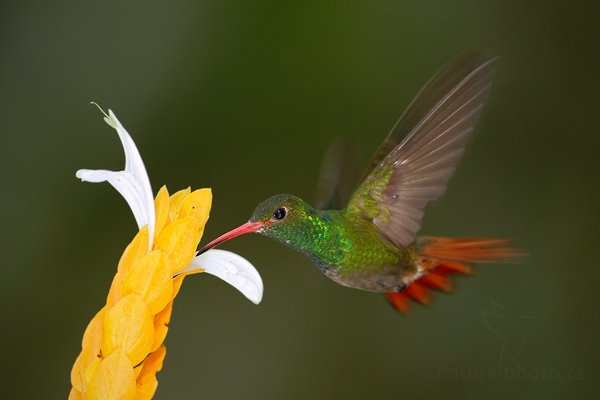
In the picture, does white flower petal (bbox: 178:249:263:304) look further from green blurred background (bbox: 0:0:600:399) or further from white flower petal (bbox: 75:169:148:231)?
green blurred background (bbox: 0:0:600:399)

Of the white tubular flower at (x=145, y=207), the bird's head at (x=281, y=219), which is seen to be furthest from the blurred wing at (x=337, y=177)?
the white tubular flower at (x=145, y=207)

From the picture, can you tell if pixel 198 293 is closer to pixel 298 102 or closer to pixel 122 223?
pixel 122 223

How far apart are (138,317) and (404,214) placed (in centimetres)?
46

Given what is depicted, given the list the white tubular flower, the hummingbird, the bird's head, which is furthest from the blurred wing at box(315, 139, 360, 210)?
the white tubular flower

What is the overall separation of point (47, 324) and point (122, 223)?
0.86 feet

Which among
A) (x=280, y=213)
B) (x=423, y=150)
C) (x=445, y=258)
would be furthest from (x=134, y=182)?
(x=445, y=258)

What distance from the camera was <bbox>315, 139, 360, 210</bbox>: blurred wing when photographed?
1.09 metres

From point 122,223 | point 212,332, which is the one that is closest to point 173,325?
A: point 212,332

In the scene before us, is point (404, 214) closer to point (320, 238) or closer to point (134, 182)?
point (320, 238)

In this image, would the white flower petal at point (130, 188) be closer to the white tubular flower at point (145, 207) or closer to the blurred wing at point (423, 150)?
A: the white tubular flower at point (145, 207)

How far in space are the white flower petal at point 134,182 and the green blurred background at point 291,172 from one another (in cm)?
105

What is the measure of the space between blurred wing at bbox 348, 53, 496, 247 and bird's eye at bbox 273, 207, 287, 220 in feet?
0.51

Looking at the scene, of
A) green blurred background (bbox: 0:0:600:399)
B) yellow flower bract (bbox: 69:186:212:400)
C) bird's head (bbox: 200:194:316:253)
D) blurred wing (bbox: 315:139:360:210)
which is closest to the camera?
yellow flower bract (bbox: 69:186:212:400)

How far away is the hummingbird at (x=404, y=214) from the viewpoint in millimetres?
A: 772
